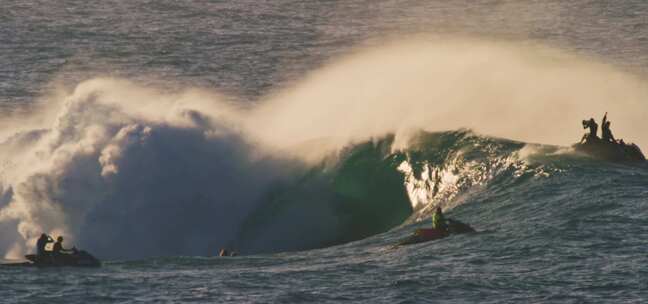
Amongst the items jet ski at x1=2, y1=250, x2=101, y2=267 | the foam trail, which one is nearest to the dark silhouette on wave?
the foam trail

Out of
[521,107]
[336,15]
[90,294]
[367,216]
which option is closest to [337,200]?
[367,216]

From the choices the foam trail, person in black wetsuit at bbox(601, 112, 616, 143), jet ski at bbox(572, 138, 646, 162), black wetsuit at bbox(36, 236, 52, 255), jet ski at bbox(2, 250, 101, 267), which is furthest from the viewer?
the foam trail

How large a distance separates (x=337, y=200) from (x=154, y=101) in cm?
1280

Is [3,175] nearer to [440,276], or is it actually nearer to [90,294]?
[90,294]

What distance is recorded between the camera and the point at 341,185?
5950 centimetres

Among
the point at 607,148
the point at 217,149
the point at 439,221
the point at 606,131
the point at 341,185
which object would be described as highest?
the point at 217,149

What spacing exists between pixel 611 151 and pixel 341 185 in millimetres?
10411

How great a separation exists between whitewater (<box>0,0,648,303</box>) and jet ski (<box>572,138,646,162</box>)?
2.31 ft

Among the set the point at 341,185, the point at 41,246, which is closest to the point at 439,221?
the point at 341,185

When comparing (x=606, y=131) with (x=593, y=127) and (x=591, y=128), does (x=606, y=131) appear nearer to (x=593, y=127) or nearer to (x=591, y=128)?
(x=593, y=127)

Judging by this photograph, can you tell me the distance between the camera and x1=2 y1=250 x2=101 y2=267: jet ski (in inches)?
1884

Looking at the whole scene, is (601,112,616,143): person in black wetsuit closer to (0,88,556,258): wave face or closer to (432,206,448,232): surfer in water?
(0,88,556,258): wave face

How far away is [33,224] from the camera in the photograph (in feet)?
192

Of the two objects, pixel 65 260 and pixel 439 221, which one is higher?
pixel 439 221
